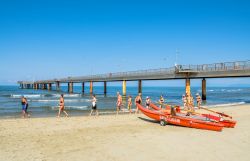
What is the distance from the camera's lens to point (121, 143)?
32.8 ft

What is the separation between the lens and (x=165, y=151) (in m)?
8.92

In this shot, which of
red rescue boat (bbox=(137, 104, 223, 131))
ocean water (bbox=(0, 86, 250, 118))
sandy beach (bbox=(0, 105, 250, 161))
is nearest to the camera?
sandy beach (bbox=(0, 105, 250, 161))

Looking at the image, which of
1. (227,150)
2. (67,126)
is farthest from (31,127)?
(227,150)

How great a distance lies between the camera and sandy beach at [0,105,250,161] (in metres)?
8.35

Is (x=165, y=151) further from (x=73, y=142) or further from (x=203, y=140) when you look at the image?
(x=73, y=142)

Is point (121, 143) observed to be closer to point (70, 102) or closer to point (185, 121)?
→ point (185, 121)

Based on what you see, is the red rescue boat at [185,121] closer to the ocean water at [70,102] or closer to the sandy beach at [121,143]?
the sandy beach at [121,143]

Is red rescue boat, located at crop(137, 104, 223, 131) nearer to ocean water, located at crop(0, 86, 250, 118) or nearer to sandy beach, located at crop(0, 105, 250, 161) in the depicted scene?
sandy beach, located at crop(0, 105, 250, 161)

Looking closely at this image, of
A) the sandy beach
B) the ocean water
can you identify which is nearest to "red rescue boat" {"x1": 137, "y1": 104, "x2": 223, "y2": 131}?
the sandy beach

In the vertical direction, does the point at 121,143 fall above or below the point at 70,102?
above

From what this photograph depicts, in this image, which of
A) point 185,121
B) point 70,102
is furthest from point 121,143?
point 70,102

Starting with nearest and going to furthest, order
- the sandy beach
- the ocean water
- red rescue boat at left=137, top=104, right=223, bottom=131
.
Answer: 1. the sandy beach
2. red rescue boat at left=137, top=104, right=223, bottom=131
3. the ocean water

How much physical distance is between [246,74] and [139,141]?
1837cm

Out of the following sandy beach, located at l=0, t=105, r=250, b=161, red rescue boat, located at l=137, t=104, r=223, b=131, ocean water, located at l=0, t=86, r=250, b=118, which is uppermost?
red rescue boat, located at l=137, t=104, r=223, b=131
